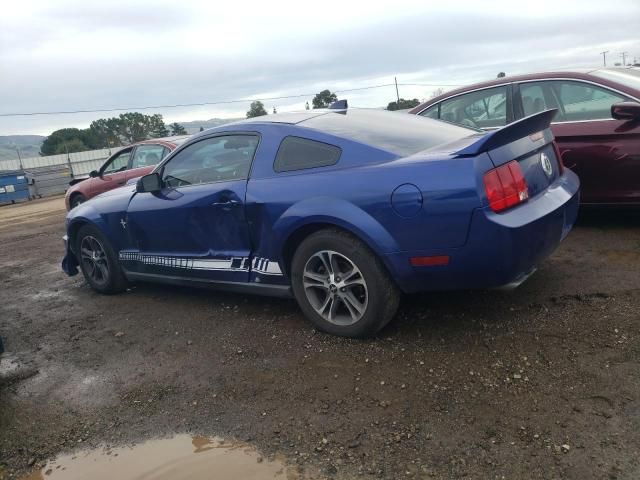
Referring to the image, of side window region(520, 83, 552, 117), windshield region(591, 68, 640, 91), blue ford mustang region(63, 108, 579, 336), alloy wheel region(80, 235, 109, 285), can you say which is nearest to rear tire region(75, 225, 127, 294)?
alloy wheel region(80, 235, 109, 285)

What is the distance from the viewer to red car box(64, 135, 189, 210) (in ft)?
32.9

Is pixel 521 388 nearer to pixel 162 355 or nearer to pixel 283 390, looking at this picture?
pixel 283 390

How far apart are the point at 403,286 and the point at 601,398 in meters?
1.20

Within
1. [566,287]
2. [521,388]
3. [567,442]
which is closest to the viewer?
[567,442]

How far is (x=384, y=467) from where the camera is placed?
2439 mm

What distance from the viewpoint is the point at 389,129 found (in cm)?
392

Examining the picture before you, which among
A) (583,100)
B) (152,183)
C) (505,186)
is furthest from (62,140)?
(505,186)

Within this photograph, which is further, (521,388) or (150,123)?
(150,123)

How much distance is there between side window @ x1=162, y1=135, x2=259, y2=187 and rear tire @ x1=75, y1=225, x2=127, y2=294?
1138 millimetres

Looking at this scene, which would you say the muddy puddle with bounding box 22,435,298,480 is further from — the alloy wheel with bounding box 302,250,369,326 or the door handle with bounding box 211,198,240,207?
the door handle with bounding box 211,198,240,207

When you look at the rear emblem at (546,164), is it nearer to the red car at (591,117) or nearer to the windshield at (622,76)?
the red car at (591,117)

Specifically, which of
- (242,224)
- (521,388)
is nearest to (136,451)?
(242,224)

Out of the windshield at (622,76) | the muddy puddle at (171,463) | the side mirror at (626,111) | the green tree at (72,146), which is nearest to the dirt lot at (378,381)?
the muddy puddle at (171,463)

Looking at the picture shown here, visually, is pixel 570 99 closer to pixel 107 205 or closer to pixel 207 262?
pixel 207 262
